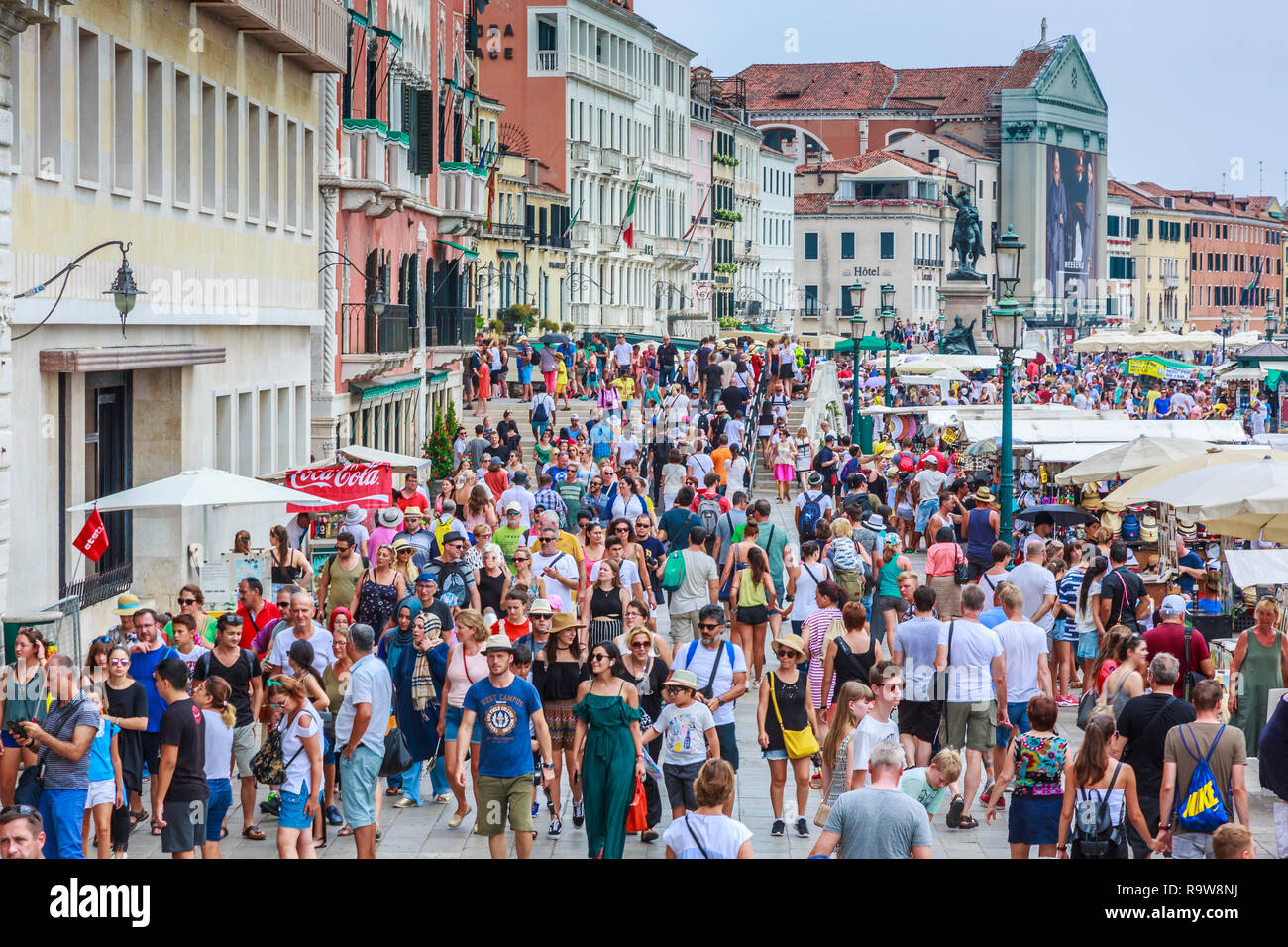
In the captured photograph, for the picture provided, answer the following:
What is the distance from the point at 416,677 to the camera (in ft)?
44.6

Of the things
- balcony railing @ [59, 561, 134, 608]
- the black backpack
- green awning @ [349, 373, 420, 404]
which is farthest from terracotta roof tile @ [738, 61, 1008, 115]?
the black backpack

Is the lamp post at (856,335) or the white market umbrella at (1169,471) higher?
the lamp post at (856,335)

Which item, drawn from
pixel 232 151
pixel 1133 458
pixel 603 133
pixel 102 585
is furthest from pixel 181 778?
pixel 603 133

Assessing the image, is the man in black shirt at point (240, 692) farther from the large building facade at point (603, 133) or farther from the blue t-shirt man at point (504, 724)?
the large building facade at point (603, 133)

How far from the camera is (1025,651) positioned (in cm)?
1355

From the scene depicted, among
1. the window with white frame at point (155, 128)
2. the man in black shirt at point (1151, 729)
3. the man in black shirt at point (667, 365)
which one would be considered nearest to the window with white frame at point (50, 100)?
the window with white frame at point (155, 128)

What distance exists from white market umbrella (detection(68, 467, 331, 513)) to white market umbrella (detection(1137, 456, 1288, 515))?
7.70 meters

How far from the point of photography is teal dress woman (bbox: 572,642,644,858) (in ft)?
37.7

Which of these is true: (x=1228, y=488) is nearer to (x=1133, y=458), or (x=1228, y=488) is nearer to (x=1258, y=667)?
(x=1258, y=667)

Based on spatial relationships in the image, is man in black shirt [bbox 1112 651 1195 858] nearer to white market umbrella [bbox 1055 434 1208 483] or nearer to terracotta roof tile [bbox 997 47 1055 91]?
white market umbrella [bbox 1055 434 1208 483]

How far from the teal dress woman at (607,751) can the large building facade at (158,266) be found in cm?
628

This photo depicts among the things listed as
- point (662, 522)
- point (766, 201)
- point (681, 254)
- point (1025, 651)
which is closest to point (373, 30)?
point (662, 522)

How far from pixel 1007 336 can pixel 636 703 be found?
12.1m

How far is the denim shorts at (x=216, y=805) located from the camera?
11.4 m
